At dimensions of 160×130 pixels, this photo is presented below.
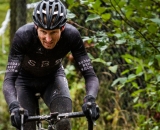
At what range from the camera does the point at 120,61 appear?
905 centimetres

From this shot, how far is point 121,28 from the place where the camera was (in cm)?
655

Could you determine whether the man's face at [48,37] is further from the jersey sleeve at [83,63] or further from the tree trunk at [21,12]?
the tree trunk at [21,12]

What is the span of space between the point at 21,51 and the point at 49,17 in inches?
20.2

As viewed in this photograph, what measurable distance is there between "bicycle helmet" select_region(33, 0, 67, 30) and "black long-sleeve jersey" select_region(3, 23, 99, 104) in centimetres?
30

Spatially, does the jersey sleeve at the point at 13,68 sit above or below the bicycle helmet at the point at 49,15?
below

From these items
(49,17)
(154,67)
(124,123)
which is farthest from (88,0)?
(124,123)

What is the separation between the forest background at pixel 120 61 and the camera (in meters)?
5.87

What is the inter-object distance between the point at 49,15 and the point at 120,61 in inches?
153

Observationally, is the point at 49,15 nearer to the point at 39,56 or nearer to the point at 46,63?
the point at 39,56

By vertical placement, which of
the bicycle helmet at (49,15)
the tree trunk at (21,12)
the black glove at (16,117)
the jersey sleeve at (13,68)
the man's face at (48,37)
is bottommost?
the black glove at (16,117)

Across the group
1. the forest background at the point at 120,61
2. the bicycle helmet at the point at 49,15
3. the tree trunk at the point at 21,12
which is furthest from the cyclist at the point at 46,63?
the tree trunk at the point at 21,12

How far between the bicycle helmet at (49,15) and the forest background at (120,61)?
47cm

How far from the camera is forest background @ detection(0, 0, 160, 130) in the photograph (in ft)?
19.3

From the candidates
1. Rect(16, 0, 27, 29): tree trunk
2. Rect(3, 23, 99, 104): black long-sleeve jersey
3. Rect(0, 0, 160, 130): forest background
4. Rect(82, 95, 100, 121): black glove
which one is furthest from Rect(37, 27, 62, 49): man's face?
Rect(16, 0, 27, 29): tree trunk
